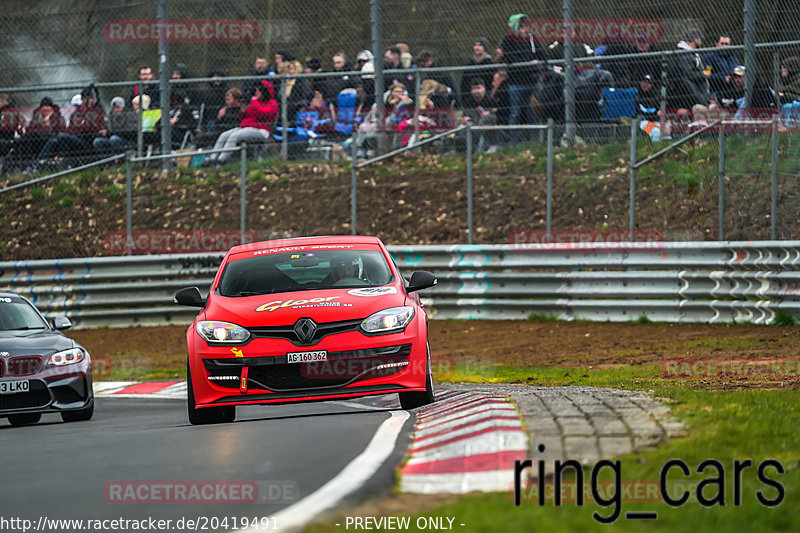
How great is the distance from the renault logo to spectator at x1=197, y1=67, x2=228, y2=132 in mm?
12607

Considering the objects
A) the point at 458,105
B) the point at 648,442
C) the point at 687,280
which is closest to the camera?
the point at 648,442

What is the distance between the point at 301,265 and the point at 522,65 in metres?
9.68

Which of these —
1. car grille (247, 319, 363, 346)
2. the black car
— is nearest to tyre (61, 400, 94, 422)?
the black car

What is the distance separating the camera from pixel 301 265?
11055 mm

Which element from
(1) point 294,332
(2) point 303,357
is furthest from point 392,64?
(2) point 303,357

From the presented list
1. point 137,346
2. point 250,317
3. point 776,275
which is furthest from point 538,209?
point 250,317

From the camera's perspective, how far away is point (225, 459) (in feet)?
24.3

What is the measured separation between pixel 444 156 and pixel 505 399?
12.1 metres

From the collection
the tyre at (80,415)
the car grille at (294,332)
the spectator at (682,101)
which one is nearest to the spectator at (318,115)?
the spectator at (682,101)

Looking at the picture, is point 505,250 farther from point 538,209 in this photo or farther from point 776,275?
point 776,275

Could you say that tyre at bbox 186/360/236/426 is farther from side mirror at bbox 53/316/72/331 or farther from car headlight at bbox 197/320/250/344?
side mirror at bbox 53/316/72/331

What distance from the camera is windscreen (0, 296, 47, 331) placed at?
12.6 metres

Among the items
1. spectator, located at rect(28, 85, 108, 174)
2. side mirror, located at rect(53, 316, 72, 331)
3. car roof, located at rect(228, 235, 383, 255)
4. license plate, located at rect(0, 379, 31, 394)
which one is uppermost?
spectator, located at rect(28, 85, 108, 174)

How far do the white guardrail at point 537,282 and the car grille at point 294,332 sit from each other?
826 centimetres
